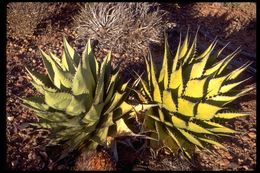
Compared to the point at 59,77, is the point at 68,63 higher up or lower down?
higher up

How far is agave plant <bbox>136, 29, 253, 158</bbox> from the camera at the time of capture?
342cm

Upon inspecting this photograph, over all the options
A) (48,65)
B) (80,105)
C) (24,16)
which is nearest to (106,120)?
(80,105)

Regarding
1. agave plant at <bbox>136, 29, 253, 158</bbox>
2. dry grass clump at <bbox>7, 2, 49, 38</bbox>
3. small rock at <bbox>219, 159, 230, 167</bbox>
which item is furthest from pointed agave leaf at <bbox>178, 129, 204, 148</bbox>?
dry grass clump at <bbox>7, 2, 49, 38</bbox>

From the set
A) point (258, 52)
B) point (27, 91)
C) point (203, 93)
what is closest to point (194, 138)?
point (203, 93)

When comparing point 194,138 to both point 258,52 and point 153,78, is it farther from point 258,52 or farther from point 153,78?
point 258,52

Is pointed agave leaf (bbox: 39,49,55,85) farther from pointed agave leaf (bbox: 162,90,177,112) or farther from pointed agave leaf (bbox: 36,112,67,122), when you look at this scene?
pointed agave leaf (bbox: 162,90,177,112)

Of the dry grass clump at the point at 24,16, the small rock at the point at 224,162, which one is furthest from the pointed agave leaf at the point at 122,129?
the dry grass clump at the point at 24,16

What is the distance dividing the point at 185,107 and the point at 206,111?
183mm

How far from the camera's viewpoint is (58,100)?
3176 millimetres

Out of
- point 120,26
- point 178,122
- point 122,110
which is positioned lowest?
→ point 178,122

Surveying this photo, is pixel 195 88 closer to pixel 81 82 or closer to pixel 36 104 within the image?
pixel 81 82

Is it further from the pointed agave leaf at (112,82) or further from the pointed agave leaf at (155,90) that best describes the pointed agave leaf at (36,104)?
the pointed agave leaf at (155,90)

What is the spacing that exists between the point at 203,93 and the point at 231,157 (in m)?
0.90

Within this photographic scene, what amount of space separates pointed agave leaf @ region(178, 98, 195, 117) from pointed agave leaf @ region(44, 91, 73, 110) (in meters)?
0.96
